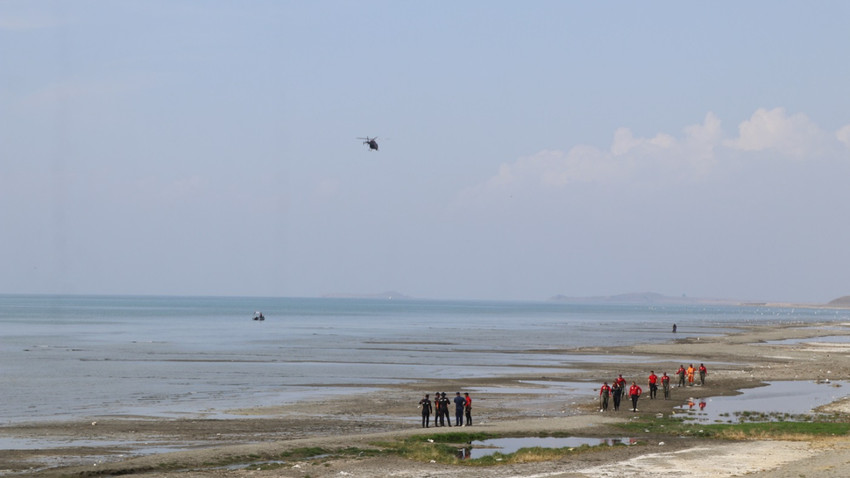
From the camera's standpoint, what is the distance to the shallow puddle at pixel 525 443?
3069 centimetres

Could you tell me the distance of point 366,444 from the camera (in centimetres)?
3102

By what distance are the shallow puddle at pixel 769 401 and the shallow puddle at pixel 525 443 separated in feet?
22.0

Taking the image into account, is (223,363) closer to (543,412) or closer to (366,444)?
(543,412)

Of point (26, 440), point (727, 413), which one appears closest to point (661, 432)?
point (727, 413)

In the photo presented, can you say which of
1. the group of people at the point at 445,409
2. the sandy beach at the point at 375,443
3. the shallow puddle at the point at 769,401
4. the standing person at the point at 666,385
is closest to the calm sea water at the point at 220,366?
the sandy beach at the point at 375,443

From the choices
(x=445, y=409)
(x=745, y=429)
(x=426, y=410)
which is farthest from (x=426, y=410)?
(x=745, y=429)

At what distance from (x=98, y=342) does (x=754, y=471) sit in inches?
3639

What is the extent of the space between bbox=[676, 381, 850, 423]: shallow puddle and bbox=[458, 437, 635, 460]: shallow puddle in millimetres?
6719

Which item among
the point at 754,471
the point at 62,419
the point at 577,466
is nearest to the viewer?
the point at 754,471

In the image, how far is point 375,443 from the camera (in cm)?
3109

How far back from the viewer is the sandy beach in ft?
86.9

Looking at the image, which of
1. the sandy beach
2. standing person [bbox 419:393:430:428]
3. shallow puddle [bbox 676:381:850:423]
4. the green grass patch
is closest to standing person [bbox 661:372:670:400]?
the sandy beach

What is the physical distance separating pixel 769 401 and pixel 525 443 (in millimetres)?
18018

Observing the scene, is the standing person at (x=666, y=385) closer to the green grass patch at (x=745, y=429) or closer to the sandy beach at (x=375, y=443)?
the sandy beach at (x=375, y=443)
